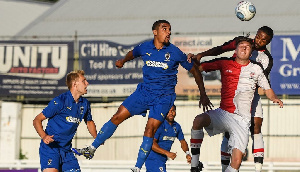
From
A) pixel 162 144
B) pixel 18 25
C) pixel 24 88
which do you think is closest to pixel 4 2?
pixel 18 25

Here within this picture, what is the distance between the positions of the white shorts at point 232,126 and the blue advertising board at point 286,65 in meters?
18.3

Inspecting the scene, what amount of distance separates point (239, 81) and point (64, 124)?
3.15 m

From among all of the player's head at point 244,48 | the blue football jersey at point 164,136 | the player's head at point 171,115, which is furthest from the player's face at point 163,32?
the blue football jersey at point 164,136

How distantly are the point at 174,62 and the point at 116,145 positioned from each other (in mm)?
22275

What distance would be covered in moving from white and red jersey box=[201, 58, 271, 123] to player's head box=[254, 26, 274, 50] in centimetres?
58

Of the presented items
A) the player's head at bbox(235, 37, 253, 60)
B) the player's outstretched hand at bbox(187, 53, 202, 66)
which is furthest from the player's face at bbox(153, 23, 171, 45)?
the player's head at bbox(235, 37, 253, 60)

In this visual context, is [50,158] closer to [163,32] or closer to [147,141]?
[147,141]

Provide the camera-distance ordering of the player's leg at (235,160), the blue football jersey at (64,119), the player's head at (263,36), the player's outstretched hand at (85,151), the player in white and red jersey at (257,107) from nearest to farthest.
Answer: the player's outstretched hand at (85,151), the blue football jersey at (64,119), the player's leg at (235,160), the player's head at (263,36), the player in white and red jersey at (257,107)

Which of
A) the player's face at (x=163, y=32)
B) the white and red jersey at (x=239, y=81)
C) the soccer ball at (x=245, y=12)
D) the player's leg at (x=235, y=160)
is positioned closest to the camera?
the player's face at (x=163, y=32)

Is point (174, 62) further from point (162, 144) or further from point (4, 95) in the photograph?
point (4, 95)

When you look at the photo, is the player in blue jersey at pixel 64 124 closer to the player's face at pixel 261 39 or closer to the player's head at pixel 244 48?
A: the player's head at pixel 244 48

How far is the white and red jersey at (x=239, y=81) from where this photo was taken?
1307 centimetres

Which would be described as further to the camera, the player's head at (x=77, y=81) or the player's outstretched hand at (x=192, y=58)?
the player's outstretched hand at (x=192, y=58)

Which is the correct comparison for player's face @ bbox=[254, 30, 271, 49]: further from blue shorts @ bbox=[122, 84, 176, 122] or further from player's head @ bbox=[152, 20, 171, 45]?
blue shorts @ bbox=[122, 84, 176, 122]
